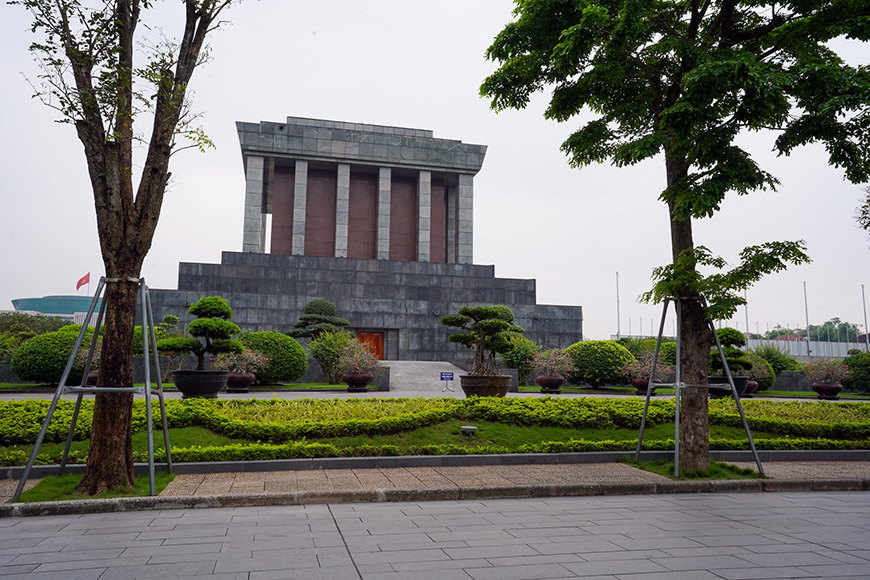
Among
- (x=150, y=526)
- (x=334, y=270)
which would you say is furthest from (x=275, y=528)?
(x=334, y=270)

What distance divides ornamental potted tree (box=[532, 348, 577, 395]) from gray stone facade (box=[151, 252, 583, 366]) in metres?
6.80

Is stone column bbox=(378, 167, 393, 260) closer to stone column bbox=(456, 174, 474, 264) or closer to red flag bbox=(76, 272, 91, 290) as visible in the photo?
stone column bbox=(456, 174, 474, 264)

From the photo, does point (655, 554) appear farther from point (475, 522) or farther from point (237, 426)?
point (237, 426)

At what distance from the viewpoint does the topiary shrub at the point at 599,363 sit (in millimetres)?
23625

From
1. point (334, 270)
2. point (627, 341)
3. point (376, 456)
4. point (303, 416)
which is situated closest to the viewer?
point (376, 456)

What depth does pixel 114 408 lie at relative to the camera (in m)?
7.40

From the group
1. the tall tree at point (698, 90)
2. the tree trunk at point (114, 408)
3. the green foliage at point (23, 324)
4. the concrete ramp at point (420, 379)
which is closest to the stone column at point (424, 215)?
the concrete ramp at point (420, 379)

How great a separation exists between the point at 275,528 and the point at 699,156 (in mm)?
7054

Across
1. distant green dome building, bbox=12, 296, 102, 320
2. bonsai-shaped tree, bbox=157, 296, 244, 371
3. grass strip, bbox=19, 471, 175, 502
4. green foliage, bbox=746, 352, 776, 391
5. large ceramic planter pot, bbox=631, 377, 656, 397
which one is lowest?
grass strip, bbox=19, 471, 175, 502

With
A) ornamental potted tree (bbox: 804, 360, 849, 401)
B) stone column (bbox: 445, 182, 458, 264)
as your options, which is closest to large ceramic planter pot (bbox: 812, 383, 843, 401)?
ornamental potted tree (bbox: 804, 360, 849, 401)

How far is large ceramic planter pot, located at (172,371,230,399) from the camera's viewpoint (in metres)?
→ 14.0

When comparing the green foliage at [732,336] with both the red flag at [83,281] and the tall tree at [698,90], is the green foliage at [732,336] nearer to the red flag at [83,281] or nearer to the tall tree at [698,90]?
the tall tree at [698,90]

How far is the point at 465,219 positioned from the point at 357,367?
2091cm

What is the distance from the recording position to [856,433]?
475 inches
